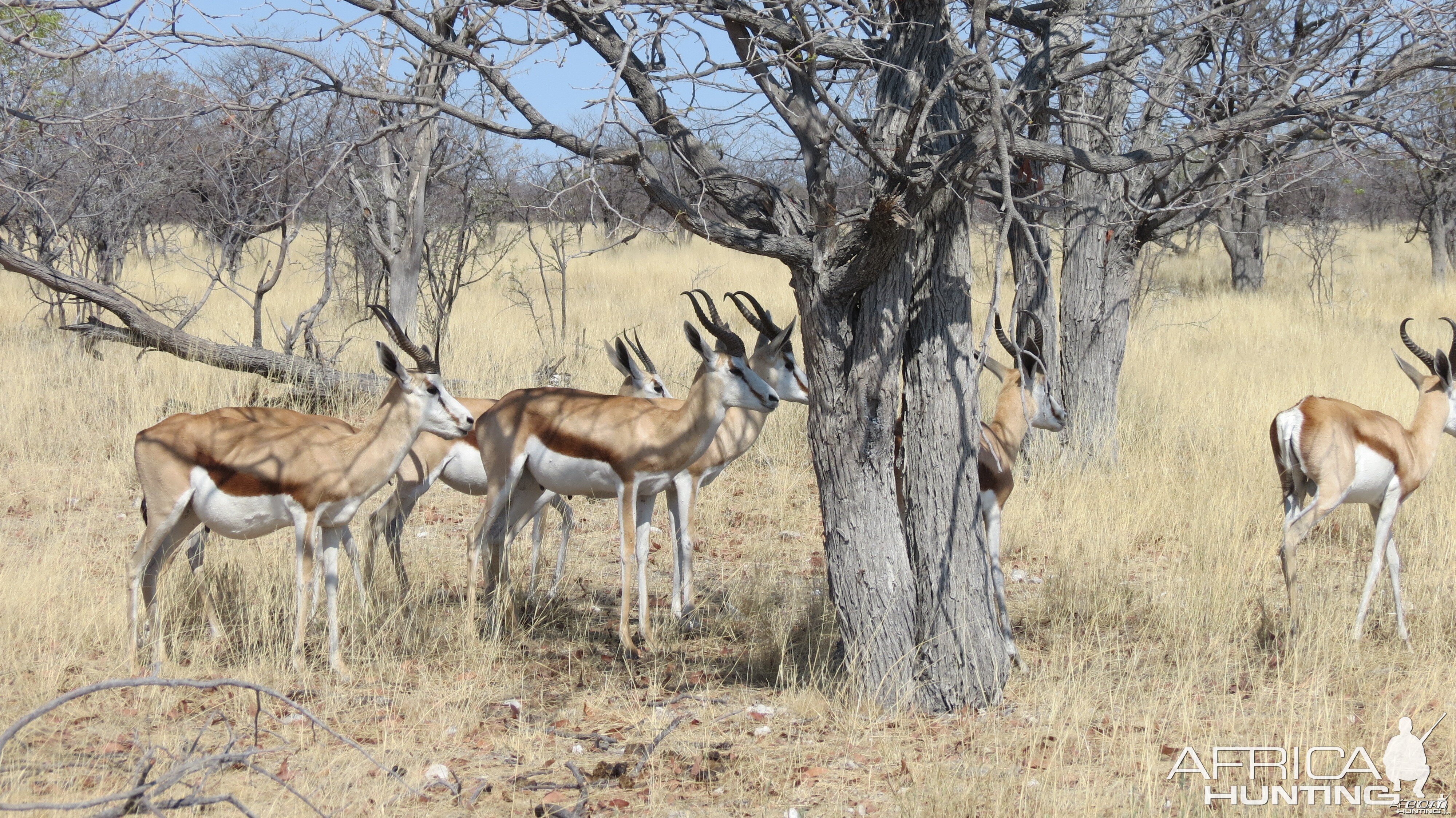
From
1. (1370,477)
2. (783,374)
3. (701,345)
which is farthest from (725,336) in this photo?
(1370,477)

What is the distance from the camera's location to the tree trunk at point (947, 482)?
4.43 m

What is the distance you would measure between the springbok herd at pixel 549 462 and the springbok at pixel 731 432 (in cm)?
1

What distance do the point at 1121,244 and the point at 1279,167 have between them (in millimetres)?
3893

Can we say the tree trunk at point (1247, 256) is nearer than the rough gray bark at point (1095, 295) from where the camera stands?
No

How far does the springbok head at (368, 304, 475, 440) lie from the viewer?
197 inches

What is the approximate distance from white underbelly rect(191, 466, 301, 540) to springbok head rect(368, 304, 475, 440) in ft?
2.25

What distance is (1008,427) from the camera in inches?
235

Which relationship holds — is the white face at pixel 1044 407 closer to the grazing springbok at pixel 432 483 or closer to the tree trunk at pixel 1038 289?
the tree trunk at pixel 1038 289

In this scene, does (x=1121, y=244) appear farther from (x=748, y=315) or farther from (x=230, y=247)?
(x=230, y=247)

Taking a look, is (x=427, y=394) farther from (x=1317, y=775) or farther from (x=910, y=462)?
(x=1317, y=775)

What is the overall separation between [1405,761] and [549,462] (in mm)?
3813

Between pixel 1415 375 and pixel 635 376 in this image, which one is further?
pixel 635 376

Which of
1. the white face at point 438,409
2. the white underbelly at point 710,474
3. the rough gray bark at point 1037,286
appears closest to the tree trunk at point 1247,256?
the rough gray bark at point 1037,286

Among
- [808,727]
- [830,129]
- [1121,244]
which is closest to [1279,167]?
[830,129]
